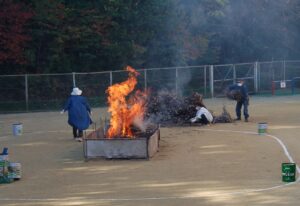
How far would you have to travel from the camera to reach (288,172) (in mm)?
12031

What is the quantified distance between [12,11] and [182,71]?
10603 mm

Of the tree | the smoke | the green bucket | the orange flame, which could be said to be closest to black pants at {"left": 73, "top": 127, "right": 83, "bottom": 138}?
the orange flame

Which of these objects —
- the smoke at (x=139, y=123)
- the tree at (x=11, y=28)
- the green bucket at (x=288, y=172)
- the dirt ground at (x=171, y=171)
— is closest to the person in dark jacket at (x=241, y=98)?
the dirt ground at (x=171, y=171)

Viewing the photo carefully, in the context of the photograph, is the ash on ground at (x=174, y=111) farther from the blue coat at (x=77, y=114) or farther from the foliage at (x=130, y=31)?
the foliage at (x=130, y=31)

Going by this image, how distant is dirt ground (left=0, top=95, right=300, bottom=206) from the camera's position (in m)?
11.1

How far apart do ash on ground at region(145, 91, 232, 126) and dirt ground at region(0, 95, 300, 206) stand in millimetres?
1053

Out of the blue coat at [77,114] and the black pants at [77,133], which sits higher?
the blue coat at [77,114]

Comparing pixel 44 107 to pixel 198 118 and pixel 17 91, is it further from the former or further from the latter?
pixel 198 118

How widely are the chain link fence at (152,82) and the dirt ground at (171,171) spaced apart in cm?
1039

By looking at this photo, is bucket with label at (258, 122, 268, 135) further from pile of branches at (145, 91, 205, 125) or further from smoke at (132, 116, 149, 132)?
smoke at (132, 116, 149, 132)

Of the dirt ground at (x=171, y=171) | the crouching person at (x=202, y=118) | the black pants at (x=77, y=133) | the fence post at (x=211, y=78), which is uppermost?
the fence post at (x=211, y=78)

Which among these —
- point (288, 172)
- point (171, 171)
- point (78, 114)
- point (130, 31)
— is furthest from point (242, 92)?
point (130, 31)

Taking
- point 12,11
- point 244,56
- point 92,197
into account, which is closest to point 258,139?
point 92,197

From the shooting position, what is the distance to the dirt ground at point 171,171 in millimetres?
11102
